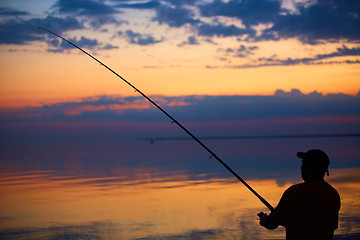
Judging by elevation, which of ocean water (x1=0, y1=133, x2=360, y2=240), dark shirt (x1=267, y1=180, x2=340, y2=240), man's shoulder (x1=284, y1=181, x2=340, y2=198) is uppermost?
man's shoulder (x1=284, y1=181, x2=340, y2=198)

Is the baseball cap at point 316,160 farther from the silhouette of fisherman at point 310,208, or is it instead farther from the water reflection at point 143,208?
the water reflection at point 143,208

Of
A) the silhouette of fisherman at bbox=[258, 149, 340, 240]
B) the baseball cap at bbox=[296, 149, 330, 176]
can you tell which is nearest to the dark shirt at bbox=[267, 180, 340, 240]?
the silhouette of fisherman at bbox=[258, 149, 340, 240]

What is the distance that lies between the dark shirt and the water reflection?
4.74m

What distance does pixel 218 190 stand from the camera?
1268cm

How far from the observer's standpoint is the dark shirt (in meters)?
2.98

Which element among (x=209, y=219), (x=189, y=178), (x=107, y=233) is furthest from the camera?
(x=189, y=178)

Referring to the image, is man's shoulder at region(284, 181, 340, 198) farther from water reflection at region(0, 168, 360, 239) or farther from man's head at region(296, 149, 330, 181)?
water reflection at region(0, 168, 360, 239)

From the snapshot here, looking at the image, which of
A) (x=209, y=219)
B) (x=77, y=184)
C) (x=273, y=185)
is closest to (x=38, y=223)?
(x=209, y=219)

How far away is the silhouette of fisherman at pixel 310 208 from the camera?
9.79 ft

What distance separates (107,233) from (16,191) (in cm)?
640

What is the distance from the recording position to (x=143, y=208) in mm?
10227

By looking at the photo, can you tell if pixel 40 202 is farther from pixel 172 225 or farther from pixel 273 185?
pixel 273 185

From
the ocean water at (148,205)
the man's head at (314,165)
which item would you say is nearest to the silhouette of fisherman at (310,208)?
the man's head at (314,165)

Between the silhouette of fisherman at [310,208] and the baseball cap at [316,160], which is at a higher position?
the baseball cap at [316,160]
